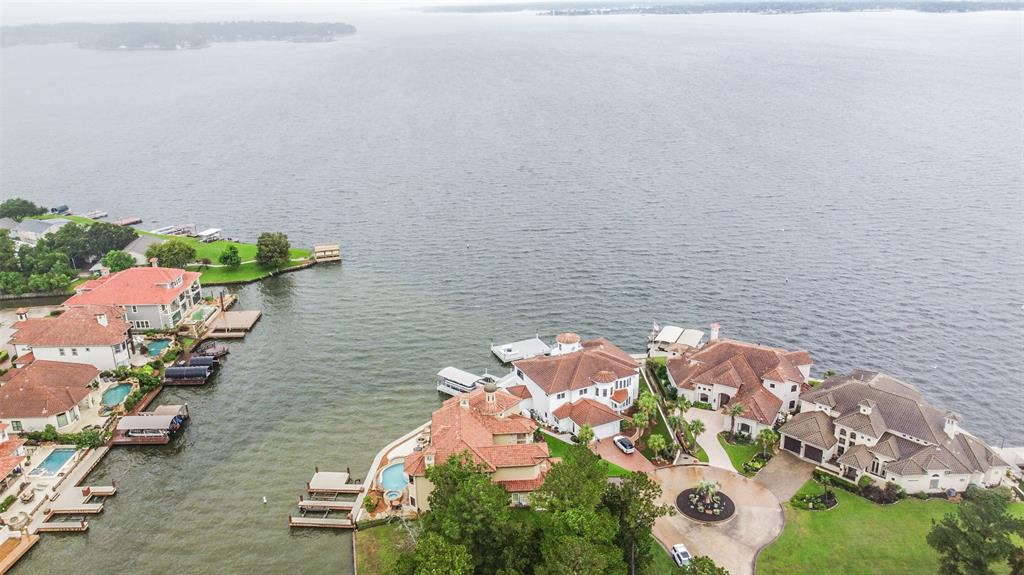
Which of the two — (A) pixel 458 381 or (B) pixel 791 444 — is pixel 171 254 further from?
(B) pixel 791 444

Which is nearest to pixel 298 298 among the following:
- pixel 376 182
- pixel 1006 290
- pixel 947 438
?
pixel 376 182

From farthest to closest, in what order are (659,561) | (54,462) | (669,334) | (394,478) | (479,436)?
(669,334), (54,462), (394,478), (479,436), (659,561)

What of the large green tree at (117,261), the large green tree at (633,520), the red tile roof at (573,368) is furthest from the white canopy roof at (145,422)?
the large green tree at (633,520)

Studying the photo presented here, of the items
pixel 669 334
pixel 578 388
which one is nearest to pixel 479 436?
pixel 578 388

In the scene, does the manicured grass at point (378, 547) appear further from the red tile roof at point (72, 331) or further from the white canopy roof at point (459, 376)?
the red tile roof at point (72, 331)

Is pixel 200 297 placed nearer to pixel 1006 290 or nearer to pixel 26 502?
pixel 26 502
